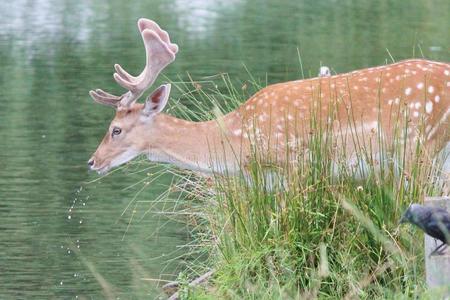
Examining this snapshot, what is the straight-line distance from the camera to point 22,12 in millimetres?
29172

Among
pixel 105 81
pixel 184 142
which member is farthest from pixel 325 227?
pixel 105 81

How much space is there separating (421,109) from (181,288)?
1.86 meters

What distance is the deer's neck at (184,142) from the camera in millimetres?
9242

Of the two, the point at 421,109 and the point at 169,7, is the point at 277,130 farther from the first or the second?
the point at 169,7

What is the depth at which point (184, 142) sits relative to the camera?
9.31 m

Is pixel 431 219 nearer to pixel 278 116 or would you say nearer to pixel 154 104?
pixel 278 116

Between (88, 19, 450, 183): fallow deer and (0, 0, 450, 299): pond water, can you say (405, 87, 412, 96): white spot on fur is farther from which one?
(0, 0, 450, 299): pond water

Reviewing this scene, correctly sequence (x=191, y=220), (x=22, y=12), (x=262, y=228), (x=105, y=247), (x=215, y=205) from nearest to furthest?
(x=262, y=228) → (x=215, y=205) → (x=191, y=220) → (x=105, y=247) → (x=22, y=12)

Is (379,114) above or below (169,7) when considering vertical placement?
above

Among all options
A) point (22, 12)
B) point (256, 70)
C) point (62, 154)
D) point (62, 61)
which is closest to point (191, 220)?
point (62, 154)

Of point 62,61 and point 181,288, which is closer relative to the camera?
point 181,288

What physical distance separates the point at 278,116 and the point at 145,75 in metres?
1.01

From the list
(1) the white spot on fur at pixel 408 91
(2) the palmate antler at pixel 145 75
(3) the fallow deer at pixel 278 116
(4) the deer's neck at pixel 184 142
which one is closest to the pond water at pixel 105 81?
(4) the deer's neck at pixel 184 142

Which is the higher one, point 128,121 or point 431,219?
point 431,219
